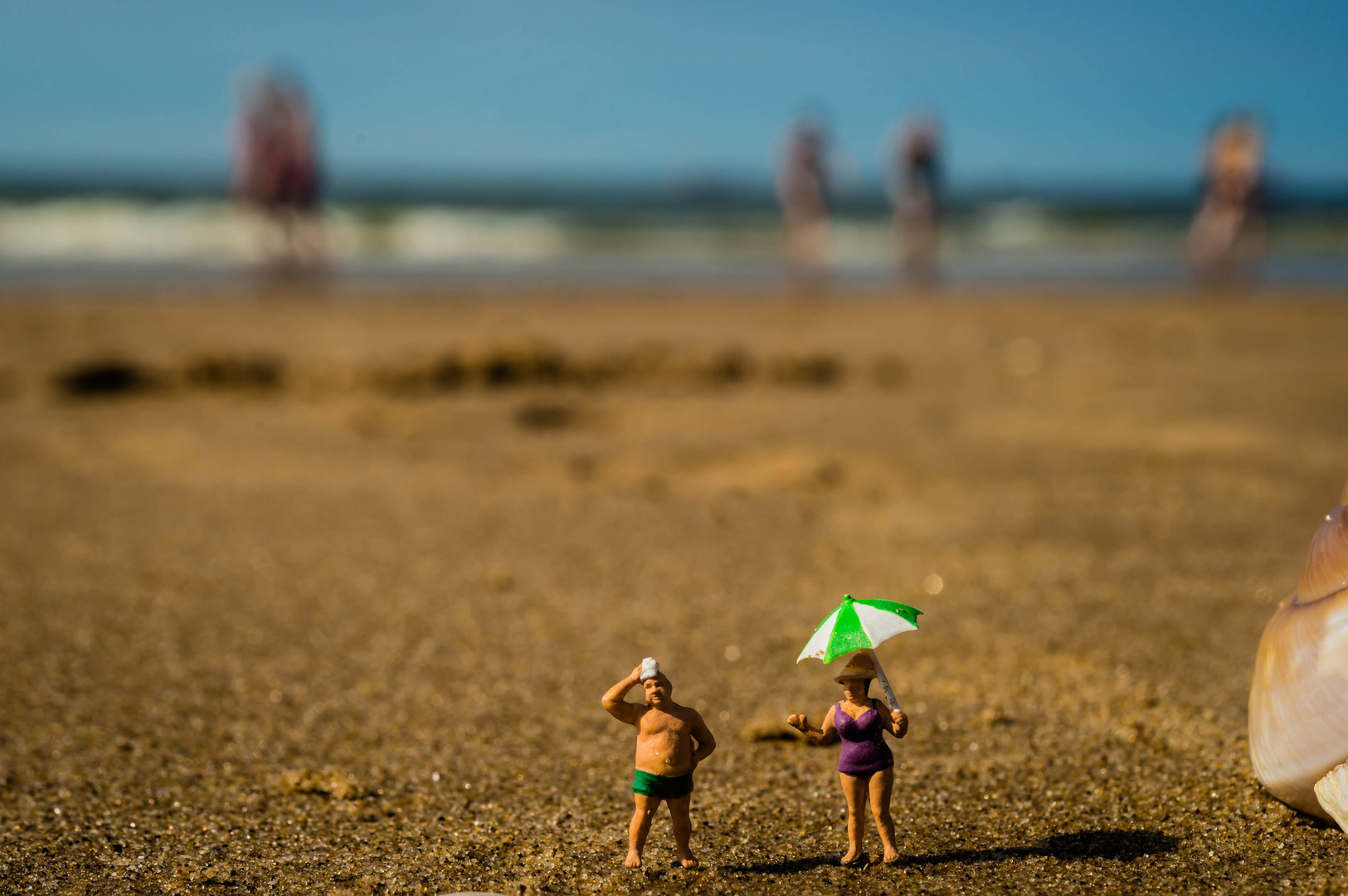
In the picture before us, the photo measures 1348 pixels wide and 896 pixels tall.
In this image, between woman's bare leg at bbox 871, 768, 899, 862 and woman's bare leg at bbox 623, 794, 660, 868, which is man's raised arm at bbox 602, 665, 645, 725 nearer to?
woman's bare leg at bbox 623, 794, 660, 868

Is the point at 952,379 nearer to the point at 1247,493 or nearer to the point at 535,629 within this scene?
the point at 1247,493

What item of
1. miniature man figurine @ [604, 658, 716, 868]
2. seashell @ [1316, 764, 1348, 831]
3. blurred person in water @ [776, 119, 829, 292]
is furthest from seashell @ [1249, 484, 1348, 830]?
blurred person in water @ [776, 119, 829, 292]

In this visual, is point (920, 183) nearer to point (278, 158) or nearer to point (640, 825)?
point (278, 158)

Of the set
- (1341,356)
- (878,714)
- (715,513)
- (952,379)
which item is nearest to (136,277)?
(952,379)

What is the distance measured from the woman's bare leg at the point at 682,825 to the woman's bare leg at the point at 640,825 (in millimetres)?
24

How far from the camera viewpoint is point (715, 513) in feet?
11.6

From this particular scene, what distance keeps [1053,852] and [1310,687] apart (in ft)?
1.41

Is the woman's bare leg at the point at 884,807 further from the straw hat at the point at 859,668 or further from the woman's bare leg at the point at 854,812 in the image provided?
the straw hat at the point at 859,668

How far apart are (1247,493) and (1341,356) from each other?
3252 millimetres

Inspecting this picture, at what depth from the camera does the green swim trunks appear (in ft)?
4.75

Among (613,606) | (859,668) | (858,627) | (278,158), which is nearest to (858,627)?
(858,627)

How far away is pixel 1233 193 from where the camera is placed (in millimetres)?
11203

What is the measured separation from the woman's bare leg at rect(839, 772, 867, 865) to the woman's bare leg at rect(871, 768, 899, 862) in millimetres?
15

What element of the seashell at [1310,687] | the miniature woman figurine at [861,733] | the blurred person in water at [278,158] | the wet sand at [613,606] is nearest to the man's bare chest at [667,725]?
the miniature woman figurine at [861,733]
